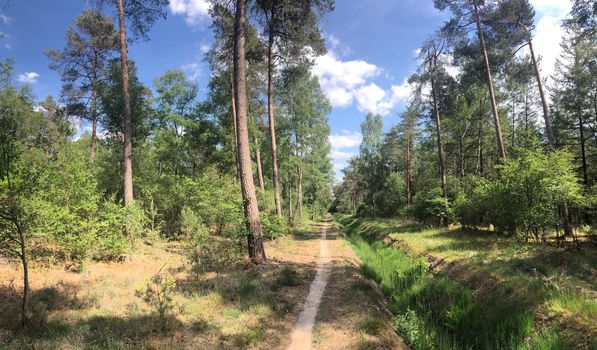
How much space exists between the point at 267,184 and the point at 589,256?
28098 mm

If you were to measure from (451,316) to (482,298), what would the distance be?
1.63 meters

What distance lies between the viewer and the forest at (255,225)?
613 cm

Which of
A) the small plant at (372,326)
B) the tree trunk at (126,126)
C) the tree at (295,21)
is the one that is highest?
the tree at (295,21)

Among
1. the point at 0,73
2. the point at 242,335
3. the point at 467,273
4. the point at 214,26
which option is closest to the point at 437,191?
the point at 467,273

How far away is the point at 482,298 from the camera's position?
354 inches

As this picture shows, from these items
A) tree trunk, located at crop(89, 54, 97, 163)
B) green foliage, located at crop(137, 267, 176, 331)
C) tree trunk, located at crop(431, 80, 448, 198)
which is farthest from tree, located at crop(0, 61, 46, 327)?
tree trunk, located at crop(431, 80, 448, 198)

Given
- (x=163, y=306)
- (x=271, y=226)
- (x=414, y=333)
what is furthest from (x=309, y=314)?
(x=271, y=226)

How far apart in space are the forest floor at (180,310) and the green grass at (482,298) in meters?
1.29

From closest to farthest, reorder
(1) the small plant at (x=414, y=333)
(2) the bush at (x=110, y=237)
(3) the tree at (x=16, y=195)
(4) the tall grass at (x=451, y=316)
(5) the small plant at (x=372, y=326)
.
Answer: (3) the tree at (x=16, y=195)
(5) the small plant at (x=372, y=326)
(1) the small plant at (x=414, y=333)
(4) the tall grass at (x=451, y=316)
(2) the bush at (x=110, y=237)

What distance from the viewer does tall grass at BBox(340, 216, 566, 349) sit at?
22.2ft

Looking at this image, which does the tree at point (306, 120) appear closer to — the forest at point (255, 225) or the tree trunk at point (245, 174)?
the forest at point (255, 225)

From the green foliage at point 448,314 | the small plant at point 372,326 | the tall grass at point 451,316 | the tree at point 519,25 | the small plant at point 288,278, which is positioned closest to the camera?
the small plant at point 372,326

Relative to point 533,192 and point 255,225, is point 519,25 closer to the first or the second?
point 533,192

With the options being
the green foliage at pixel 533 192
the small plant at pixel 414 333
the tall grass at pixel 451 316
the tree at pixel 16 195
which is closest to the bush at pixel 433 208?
the green foliage at pixel 533 192
